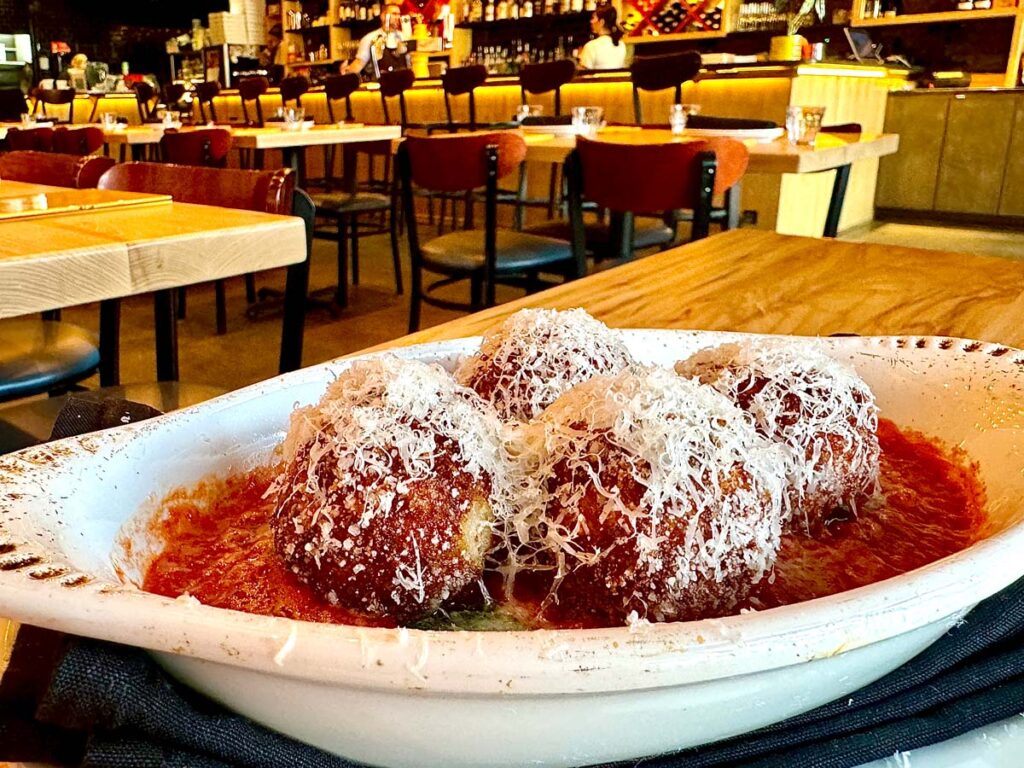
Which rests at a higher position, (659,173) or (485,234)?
(659,173)

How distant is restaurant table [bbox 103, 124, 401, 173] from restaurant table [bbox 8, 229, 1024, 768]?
2970mm

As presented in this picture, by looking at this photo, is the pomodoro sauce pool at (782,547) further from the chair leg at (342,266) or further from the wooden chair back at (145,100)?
the wooden chair back at (145,100)

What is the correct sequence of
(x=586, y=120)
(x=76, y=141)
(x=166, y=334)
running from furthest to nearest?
(x=76, y=141) → (x=586, y=120) → (x=166, y=334)

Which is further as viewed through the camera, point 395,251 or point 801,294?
point 395,251

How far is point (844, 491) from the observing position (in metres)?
0.45

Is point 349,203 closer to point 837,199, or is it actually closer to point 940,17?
point 837,199

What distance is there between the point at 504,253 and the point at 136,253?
1.64 m

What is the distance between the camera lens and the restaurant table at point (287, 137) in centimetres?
384

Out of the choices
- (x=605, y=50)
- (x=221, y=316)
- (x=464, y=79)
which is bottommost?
(x=221, y=316)

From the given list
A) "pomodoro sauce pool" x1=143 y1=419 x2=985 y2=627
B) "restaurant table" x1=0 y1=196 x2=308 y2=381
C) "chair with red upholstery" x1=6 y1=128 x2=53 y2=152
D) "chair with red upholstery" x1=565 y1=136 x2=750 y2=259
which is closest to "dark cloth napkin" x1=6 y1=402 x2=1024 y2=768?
"pomodoro sauce pool" x1=143 y1=419 x2=985 y2=627

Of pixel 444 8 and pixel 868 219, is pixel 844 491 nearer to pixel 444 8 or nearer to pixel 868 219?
pixel 868 219

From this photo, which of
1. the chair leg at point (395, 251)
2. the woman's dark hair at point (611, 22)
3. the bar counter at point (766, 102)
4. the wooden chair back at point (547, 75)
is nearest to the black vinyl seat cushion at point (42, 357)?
the chair leg at point (395, 251)

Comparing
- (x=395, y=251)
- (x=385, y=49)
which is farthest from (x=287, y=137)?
(x=385, y=49)

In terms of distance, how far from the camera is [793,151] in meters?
2.59
